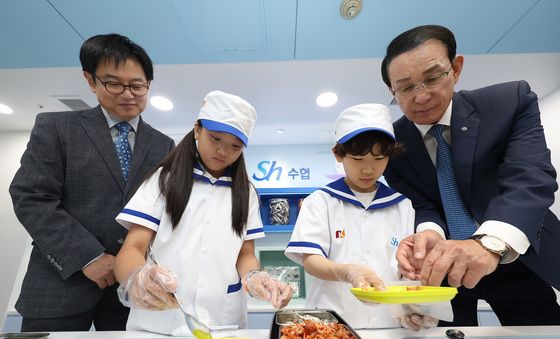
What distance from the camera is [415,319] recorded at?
2.51 feet

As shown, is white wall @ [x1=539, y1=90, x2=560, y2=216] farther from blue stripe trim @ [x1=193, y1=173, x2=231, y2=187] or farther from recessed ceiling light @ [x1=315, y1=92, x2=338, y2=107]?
blue stripe trim @ [x1=193, y1=173, x2=231, y2=187]

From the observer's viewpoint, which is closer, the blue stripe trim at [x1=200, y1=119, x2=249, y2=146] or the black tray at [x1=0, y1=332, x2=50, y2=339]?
the black tray at [x1=0, y1=332, x2=50, y2=339]

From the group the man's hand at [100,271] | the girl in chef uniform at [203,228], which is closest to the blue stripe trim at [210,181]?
the girl in chef uniform at [203,228]

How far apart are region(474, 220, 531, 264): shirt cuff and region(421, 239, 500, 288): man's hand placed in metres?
0.07

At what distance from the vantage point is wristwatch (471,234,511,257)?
72 cm

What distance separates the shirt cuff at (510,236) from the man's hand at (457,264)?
0.07m

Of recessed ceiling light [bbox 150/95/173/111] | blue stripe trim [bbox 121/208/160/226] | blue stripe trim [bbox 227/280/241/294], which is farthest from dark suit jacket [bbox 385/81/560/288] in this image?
recessed ceiling light [bbox 150/95/173/111]

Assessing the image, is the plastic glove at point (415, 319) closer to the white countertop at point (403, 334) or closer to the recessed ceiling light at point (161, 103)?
the white countertop at point (403, 334)

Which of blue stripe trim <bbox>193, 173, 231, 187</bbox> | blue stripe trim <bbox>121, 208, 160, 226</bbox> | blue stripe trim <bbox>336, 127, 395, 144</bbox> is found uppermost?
blue stripe trim <bbox>336, 127, 395, 144</bbox>

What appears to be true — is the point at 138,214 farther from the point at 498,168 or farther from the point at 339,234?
the point at 498,168

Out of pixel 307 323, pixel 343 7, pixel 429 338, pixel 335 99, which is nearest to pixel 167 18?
pixel 343 7

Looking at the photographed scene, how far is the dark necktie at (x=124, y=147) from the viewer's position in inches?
47.3

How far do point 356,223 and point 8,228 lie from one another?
4.19 m

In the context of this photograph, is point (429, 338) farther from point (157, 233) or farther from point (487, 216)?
point (157, 233)
